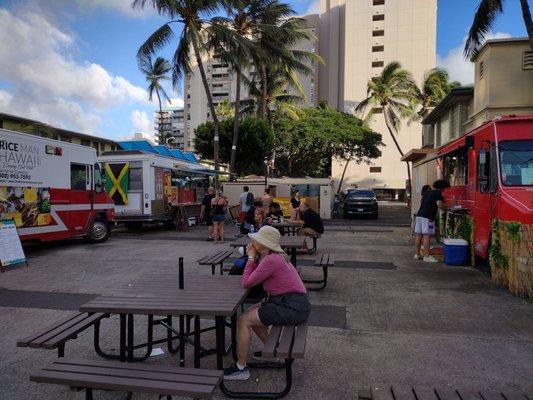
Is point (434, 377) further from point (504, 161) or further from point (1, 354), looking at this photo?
point (504, 161)

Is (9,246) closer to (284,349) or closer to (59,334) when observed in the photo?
(59,334)

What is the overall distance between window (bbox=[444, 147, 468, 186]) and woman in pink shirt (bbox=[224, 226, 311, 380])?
7.38 meters

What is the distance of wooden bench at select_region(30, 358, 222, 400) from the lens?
2691 millimetres

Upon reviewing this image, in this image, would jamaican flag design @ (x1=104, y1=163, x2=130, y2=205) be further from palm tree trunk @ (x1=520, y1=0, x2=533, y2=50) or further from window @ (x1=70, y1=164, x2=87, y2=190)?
palm tree trunk @ (x1=520, y1=0, x2=533, y2=50)

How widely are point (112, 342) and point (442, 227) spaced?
988 centimetres

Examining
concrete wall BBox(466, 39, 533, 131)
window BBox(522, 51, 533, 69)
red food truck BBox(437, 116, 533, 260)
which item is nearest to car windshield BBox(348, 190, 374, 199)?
concrete wall BBox(466, 39, 533, 131)

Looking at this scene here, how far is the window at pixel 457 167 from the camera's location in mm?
10086

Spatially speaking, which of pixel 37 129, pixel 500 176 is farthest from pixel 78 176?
pixel 37 129

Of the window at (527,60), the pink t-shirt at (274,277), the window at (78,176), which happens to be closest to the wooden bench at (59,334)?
the pink t-shirt at (274,277)

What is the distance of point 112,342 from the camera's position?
15.9 feet

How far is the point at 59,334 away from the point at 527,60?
54.4 feet

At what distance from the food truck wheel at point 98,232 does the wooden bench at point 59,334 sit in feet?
30.6

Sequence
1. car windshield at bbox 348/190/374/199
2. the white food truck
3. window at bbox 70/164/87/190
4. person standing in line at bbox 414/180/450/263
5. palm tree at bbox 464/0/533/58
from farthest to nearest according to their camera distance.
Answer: car windshield at bbox 348/190/374/199, the white food truck, palm tree at bbox 464/0/533/58, window at bbox 70/164/87/190, person standing in line at bbox 414/180/450/263

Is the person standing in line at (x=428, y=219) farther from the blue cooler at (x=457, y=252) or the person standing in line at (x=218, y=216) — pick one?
the person standing in line at (x=218, y=216)
